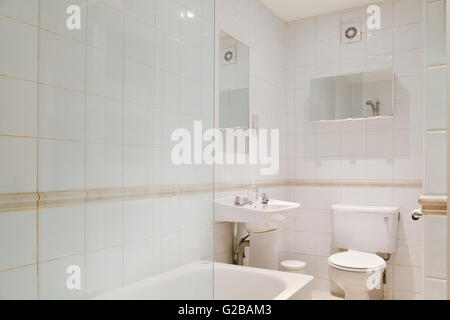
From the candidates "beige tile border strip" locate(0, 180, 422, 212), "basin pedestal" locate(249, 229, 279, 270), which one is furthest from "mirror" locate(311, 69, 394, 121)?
"beige tile border strip" locate(0, 180, 422, 212)

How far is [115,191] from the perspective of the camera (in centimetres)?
84

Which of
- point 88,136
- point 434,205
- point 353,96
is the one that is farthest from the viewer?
point 353,96

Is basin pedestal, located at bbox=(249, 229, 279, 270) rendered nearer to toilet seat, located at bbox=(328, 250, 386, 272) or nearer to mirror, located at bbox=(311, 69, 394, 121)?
toilet seat, located at bbox=(328, 250, 386, 272)

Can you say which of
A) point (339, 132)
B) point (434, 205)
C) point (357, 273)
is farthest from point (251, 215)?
point (339, 132)

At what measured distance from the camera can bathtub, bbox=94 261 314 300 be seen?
2.95 feet

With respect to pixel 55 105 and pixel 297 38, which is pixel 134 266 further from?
pixel 297 38

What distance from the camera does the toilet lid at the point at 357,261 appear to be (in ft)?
7.82

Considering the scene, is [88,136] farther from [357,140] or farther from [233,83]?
[357,140]

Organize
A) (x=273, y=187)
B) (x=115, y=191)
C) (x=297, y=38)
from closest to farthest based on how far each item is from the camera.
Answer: (x=115, y=191) < (x=273, y=187) < (x=297, y=38)

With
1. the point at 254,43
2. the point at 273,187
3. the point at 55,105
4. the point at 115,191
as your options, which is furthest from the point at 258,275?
the point at 254,43

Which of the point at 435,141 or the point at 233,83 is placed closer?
the point at 435,141

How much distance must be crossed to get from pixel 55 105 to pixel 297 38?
9.45 feet

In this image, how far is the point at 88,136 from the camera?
78cm

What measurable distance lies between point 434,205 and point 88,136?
1.18 m
